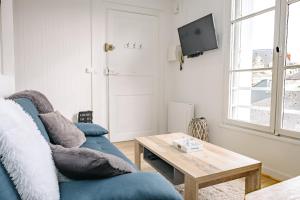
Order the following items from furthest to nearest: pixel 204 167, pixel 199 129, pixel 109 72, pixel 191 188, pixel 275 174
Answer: pixel 109 72 < pixel 199 129 < pixel 275 174 < pixel 204 167 < pixel 191 188

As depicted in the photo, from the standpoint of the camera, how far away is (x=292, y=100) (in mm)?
2160

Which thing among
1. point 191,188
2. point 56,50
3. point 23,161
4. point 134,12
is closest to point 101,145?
point 191,188

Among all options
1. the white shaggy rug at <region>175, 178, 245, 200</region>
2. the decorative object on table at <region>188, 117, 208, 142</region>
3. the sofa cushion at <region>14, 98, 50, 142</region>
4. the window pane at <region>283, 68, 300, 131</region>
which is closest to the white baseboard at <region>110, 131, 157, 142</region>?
the decorative object on table at <region>188, 117, 208, 142</region>

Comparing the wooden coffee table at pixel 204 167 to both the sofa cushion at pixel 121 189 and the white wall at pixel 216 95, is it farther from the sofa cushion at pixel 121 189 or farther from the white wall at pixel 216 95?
the white wall at pixel 216 95

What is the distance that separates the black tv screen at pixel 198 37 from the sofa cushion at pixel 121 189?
7.89 feet

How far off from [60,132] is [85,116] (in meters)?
1.74

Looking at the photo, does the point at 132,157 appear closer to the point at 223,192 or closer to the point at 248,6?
the point at 223,192

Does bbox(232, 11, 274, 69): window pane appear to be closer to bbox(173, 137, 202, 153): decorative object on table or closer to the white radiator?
the white radiator

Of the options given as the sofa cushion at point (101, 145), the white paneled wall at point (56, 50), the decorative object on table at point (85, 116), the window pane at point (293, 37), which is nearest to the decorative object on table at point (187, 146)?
the sofa cushion at point (101, 145)

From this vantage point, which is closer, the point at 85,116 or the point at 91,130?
the point at 91,130

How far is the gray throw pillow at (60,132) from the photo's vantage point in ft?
A: 5.26

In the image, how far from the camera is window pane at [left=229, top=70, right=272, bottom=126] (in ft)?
7.95

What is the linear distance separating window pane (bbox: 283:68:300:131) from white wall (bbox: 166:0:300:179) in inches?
7.1

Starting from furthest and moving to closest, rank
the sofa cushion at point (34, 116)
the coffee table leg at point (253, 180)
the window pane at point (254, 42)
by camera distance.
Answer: the window pane at point (254, 42) < the coffee table leg at point (253, 180) < the sofa cushion at point (34, 116)
